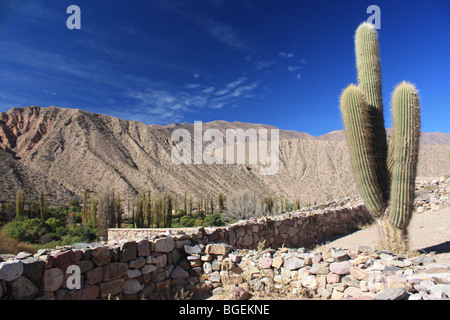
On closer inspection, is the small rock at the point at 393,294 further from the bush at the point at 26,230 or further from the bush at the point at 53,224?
the bush at the point at 53,224

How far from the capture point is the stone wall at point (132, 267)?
370cm

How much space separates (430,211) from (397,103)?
8.20 m

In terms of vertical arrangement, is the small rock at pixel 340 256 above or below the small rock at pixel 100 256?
below

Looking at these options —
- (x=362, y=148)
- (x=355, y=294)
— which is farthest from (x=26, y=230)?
(x=355, y=294)

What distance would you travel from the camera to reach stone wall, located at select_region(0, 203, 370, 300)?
3.70 metres

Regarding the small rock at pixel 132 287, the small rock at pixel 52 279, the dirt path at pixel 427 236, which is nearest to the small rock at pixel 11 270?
the small rock at pixel 52 279

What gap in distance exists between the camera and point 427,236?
8.67 m

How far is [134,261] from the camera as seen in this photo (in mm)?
4809

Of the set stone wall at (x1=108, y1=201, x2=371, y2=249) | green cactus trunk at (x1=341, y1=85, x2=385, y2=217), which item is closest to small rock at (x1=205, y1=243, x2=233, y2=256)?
stone wall at (x1=108, y1=201, x2=371, y2=249)

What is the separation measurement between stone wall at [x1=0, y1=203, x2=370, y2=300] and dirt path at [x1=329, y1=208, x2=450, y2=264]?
354cm

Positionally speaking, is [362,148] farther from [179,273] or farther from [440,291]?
[179,273]

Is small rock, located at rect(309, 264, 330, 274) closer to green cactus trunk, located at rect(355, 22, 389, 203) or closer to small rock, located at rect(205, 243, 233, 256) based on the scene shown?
small rock, located at rect(205, 243, 233, 256)

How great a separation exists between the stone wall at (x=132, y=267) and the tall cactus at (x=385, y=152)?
305 cm

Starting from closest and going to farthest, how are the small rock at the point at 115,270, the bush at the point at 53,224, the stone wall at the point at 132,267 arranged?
the stone wall at the point at 132,267
the small rock at the point at 115,270
the bush at the point at 53,224
